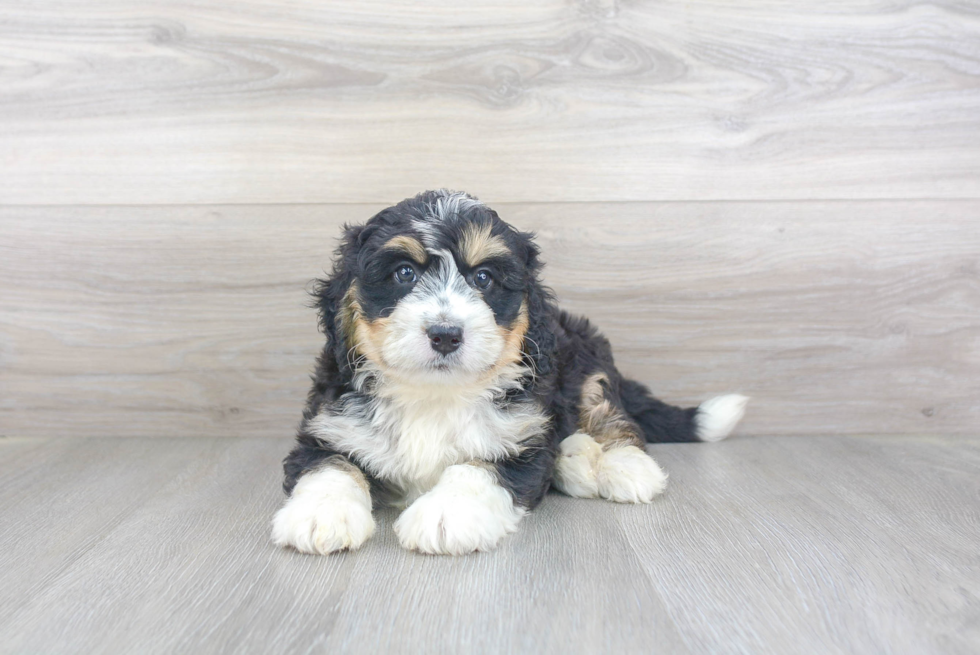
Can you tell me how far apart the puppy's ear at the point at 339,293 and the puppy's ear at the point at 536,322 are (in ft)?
1.57

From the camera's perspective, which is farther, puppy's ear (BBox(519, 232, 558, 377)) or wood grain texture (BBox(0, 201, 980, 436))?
wood grain texture (BBox(0, 201, 980, 436))

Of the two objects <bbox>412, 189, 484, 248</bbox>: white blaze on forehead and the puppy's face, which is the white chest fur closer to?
the puppy's face

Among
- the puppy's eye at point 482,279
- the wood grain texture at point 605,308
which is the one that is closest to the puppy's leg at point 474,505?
the puppy's eye at point 482,279

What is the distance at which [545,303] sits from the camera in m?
2.16

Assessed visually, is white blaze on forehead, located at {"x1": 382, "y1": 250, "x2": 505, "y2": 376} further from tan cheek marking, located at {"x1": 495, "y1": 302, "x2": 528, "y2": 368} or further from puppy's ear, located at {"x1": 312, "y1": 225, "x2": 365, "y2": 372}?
puppy's ear, located at {"x1": 312, "y1": 225, "x2": 365, "y2": 372}

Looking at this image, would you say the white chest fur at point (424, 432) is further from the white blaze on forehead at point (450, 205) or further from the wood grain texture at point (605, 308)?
the wood grain texture at point (605, 308)

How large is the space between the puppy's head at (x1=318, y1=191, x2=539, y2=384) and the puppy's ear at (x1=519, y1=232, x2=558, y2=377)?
0.4 inches

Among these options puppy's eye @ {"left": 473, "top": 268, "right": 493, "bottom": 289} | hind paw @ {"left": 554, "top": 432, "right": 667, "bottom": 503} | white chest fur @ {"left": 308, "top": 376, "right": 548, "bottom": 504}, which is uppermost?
puppy's eye @ {"left": 473, "top": 268, "right": 493, "bottom": 289}

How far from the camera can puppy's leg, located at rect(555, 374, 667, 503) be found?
2227mm

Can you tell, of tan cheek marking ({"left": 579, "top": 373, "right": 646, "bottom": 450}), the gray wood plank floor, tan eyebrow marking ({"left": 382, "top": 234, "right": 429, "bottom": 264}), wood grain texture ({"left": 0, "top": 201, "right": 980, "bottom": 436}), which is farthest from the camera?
wood grain texture ({"left": 0, "top": 201, "right": 980, "bottom": 436})

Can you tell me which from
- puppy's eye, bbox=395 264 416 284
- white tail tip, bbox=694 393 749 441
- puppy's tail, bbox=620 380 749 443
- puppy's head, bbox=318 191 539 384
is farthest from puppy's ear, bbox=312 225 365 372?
white tail tip, bbox=694 393 749 441

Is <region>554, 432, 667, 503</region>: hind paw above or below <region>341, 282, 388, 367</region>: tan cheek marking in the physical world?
below

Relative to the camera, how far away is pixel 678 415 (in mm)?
2850

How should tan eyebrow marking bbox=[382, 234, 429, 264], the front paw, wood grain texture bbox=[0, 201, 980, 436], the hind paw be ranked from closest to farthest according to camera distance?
1. the front paw
2. tan eyebrow marking bbox=[382, 234, 429, 264]
3. the hind paw
4. wood grain texture bbox=[0, 201, 980, 436]
